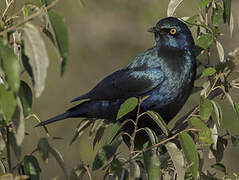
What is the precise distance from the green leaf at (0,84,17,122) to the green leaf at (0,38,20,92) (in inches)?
3.3

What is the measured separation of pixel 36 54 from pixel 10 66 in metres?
0.13

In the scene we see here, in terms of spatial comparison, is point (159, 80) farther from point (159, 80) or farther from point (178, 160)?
point (178, 160)

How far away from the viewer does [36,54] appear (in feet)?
7.38

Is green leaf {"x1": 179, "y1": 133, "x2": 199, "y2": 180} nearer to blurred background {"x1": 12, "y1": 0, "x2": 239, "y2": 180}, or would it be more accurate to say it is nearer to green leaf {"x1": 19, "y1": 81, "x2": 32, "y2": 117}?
green leaf {"x1": 19, "y1": 81, "x2": 32, "y2": 117}

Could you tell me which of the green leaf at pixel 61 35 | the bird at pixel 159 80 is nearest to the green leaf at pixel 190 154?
the green leaf at pixel 61 35

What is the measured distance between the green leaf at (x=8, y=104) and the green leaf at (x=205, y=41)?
208 cm

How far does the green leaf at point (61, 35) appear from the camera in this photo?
2238mm

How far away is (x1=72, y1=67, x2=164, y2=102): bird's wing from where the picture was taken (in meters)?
4.64

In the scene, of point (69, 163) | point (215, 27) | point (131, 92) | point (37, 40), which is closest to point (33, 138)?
point (69, 163)

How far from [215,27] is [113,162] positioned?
5.43ft

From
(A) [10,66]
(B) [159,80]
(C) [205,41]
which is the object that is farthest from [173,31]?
(A) [10,66]

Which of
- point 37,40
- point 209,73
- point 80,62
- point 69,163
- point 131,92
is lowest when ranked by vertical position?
point 69,163

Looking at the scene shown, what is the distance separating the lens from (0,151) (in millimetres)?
3080

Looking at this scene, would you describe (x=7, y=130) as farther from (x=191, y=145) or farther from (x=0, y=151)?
(x=191, y=145)
